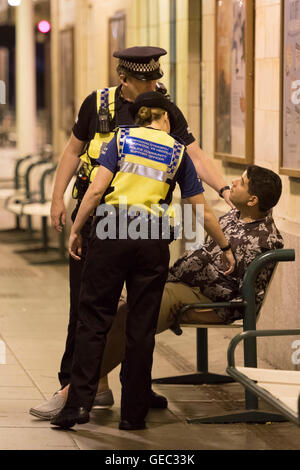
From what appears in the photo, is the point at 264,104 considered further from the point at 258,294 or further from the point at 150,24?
the point at 150,24

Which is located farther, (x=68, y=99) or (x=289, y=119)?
(x=68, y=99)

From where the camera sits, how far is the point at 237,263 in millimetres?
6000

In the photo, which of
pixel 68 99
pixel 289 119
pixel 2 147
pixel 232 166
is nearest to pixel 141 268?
pixel 289 119

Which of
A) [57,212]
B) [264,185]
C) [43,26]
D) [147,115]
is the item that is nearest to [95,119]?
[147,115]

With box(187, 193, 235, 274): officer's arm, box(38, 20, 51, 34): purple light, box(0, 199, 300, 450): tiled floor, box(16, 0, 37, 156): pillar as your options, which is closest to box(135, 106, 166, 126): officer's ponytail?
box(187, 193, 235, 274): officer's arm

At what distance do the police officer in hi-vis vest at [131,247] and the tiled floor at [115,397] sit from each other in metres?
0.18

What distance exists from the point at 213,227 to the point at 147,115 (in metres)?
0.67

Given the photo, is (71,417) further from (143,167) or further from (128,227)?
(143,167)

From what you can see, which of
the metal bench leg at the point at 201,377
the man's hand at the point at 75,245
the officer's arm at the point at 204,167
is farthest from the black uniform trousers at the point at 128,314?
the metal bench leg at the point at 201,377

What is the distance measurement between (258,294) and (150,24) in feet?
18.5

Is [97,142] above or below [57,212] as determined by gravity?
above

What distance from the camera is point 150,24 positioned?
11.0 metres

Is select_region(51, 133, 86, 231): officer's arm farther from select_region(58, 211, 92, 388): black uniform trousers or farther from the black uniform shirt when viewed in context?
select_region(58, 211, 92, 388): black uniform trousers

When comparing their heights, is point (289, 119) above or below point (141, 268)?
above
